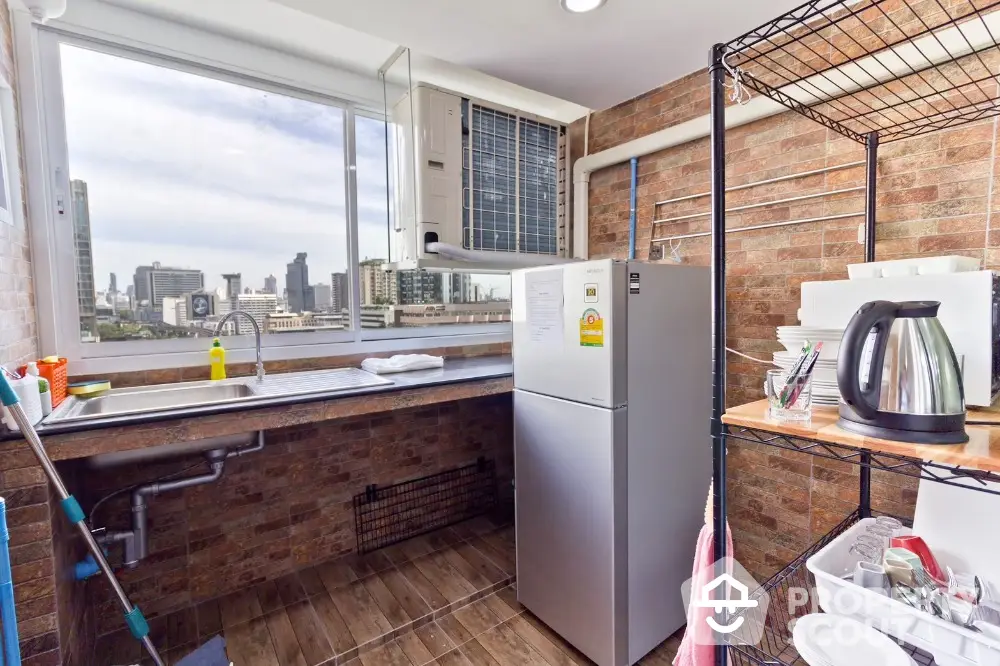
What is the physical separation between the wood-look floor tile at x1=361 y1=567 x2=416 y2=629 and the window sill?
111 centimetres

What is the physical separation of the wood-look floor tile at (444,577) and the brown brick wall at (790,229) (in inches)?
50.3

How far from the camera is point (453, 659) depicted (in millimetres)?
1790

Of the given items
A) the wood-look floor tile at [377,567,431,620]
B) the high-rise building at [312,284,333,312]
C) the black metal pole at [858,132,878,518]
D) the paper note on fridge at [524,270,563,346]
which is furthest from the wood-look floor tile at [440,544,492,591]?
the black metal pole at [858,132,878,518]

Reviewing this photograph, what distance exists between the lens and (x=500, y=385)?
2207mm

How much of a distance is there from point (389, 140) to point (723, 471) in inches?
91.9

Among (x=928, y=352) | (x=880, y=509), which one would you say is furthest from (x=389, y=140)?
(x=880, y=509)

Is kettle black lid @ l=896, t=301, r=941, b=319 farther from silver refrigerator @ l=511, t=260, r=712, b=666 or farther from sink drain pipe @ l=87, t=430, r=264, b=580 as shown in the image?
sink drain pipe @ l=87, t=430, r=264, b=580

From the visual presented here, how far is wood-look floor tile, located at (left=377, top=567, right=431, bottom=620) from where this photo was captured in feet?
6.67

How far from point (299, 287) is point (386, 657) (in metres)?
1.69

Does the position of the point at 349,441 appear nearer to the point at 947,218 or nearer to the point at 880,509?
the point at 880,509

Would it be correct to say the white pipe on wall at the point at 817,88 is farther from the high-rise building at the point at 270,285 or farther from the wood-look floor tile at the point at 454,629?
the wood-look floor tile at the point at 454,629

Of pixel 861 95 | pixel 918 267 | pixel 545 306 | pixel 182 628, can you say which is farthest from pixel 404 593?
pixel 861 95

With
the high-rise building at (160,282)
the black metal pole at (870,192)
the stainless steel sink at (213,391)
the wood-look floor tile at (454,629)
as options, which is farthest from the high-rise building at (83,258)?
the black metal pole at (870,192)

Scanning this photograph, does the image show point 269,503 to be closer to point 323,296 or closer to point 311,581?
point 311,581
